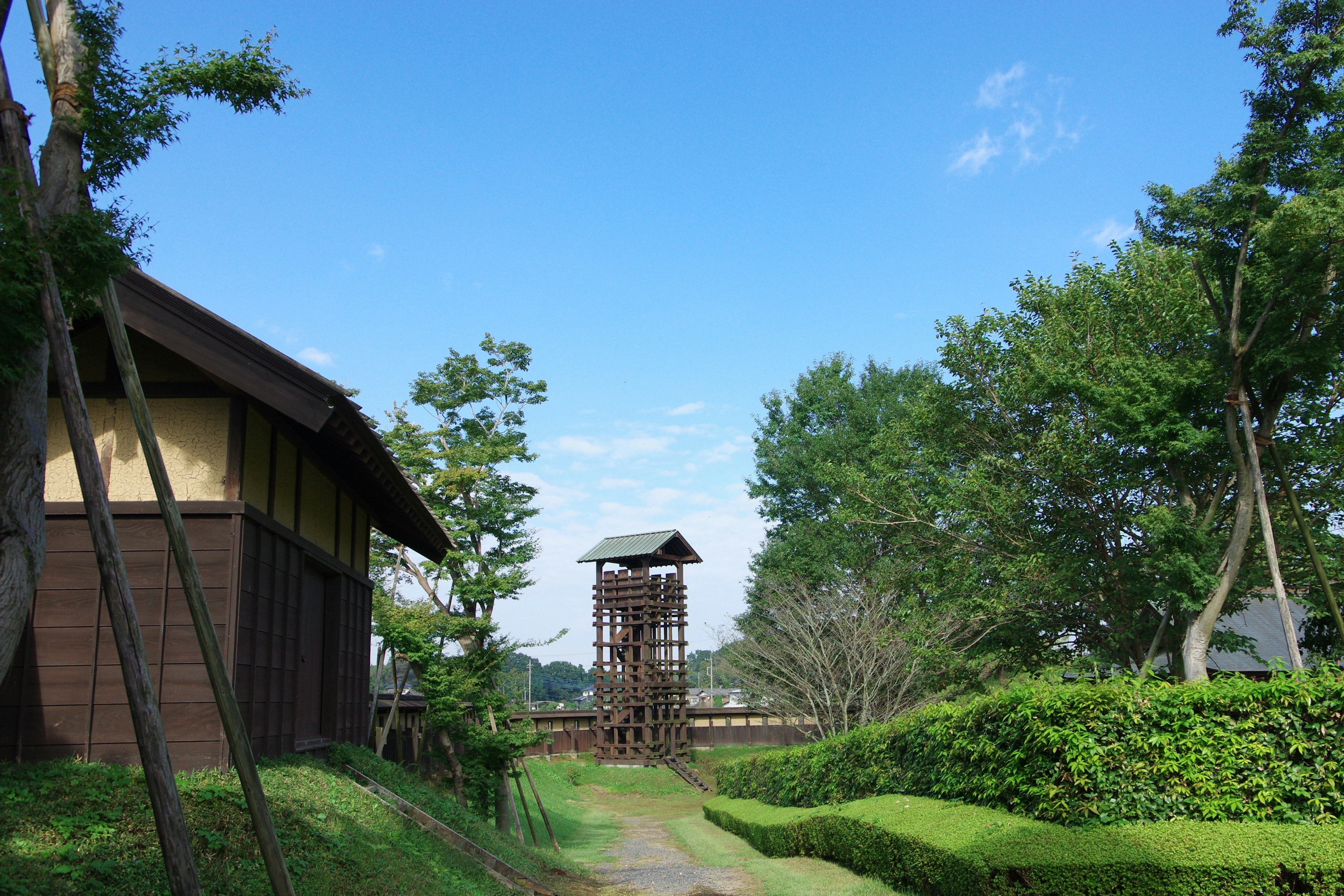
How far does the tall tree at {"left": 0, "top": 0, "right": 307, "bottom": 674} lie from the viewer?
5.12 m

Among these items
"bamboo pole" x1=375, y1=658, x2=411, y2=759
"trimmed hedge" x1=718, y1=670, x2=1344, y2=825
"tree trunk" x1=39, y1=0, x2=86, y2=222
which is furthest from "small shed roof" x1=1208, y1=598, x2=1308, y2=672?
"tree trunk" x1=39, y1=0, x2=86, y2=222

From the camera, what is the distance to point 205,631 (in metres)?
5.35

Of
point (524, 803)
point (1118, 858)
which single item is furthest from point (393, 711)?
point (1118, 858)

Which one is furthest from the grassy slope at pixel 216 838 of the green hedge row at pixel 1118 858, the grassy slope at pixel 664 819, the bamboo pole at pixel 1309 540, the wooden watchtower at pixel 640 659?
the wooden watchtower at pixel 640 659

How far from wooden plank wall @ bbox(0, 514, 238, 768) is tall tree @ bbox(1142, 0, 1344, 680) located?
13995 millimetres

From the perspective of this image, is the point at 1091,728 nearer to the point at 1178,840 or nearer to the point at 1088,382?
the point at 1178,840

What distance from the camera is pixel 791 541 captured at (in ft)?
140

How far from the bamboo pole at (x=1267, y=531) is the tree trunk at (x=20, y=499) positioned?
43.7ft

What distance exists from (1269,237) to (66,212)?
1490cm

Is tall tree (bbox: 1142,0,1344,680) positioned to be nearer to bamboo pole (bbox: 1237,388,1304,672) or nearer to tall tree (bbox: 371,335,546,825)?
bamboo pole (bbox: 1237,388,1304,672)

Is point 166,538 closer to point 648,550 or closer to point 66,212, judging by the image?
point 66,212

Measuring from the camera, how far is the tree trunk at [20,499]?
16.7 ft

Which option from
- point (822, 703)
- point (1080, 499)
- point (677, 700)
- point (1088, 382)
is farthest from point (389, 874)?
point (677, 700)

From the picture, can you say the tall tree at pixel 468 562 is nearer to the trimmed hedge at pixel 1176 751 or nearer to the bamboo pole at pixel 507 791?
the bamboo pole at pixel 507 791
